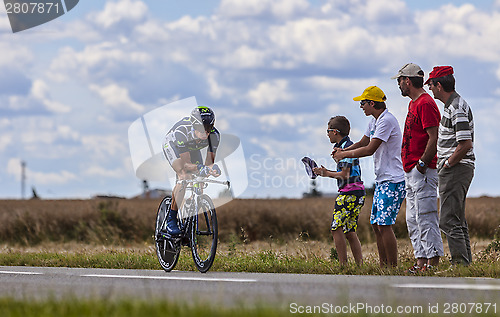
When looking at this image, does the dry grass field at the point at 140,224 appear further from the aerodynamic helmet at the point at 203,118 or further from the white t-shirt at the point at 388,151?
the aerodynamic helmet at the point at 203,118

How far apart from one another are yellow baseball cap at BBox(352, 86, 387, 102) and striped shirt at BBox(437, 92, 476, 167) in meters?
0.81

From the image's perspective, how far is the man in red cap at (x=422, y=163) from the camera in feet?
30.3

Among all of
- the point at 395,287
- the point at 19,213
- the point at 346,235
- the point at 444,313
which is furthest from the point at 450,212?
the point at 19,213

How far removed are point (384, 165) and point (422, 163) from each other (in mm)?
572

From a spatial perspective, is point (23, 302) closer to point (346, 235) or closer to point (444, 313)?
point (444, 313)

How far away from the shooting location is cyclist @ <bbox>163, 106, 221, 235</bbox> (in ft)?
31.4

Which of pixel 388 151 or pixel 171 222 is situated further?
pixel 171 222

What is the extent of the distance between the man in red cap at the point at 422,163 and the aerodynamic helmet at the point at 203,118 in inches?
94.2

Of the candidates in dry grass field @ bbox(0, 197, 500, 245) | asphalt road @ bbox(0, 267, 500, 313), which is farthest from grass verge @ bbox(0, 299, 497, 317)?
dry grass field @ bbox(0, 197, 500, 245)

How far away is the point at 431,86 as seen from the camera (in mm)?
9555

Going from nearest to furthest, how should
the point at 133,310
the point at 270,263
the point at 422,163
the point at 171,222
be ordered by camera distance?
the point at 133,310, the point at 422,163, the point at 171,222, the point at 270,263

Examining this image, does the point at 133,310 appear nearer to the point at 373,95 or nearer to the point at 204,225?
the point at 204,225

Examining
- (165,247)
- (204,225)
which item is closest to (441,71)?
(204,225)

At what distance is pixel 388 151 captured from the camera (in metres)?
9.63
